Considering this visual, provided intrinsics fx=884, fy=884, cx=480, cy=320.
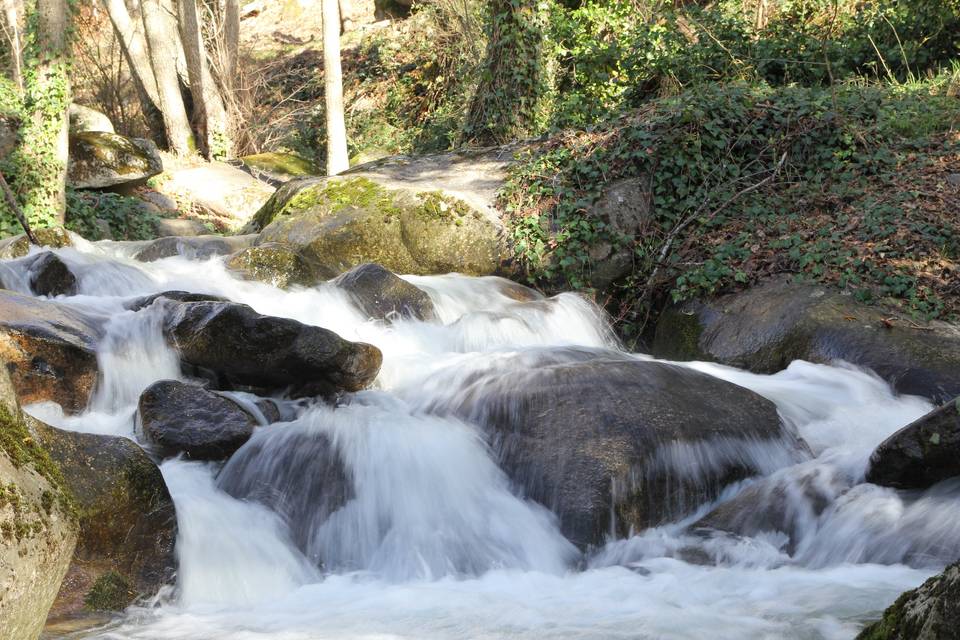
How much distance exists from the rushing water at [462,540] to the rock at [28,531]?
54.4 inches

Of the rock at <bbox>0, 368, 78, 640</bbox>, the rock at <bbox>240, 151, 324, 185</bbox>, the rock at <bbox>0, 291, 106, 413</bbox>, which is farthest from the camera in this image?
the rock at <bbox>240, 151, 324, 185</bbox>

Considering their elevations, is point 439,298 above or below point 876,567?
above

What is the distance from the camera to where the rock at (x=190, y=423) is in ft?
18.5

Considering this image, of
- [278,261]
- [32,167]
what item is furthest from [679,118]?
[32,167]

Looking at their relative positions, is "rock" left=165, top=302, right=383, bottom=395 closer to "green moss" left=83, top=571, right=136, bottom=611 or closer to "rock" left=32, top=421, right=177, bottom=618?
"rock" left=32, top=421, right=177, bottom=618

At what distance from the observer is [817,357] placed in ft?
25.4

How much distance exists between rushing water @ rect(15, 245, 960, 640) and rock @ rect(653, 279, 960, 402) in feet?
0.98

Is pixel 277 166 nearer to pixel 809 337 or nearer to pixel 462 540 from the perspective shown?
pixel 809 337

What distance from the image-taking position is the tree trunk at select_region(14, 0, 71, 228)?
13578 mm

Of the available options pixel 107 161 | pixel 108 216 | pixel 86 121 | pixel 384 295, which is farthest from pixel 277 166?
pixel 384 295

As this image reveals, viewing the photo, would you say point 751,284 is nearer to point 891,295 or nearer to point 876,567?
point 891,295

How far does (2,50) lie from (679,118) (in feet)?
61.0

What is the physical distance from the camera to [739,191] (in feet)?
34.4

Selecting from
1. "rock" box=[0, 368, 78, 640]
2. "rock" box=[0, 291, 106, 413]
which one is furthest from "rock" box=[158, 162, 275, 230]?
"rock" box=[0, 368, 78, 640]
